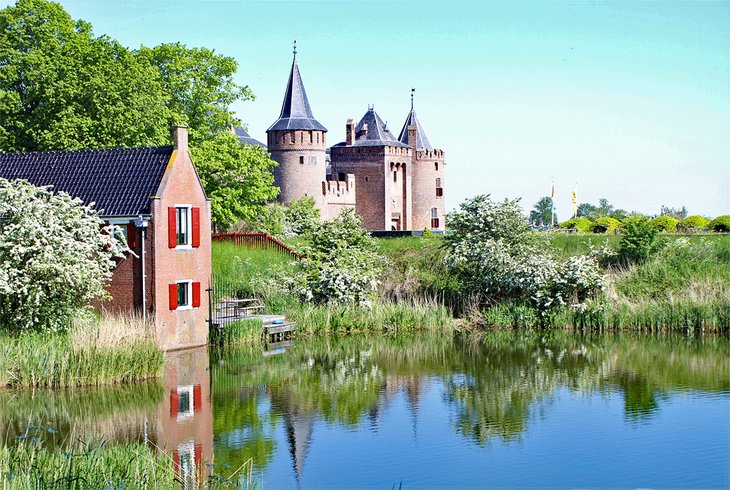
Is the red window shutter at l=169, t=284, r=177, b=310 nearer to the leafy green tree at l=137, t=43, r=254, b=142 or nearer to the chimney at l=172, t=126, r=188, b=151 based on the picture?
the chimney at l=172, t=126, r=188, b=151

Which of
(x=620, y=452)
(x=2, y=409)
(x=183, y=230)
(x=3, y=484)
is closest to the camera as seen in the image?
(x=3, y=484)

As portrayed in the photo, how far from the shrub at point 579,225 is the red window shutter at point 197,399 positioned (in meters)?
31.0

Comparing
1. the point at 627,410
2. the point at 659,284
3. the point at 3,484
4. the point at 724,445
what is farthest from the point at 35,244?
the point at 659,284

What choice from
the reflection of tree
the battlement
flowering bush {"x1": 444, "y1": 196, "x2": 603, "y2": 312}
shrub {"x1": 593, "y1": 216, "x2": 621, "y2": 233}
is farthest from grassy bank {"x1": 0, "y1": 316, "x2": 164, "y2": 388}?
the battlement

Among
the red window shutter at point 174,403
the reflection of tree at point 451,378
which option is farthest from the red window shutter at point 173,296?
the red window shutter at point 174,403

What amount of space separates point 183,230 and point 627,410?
1123 cm

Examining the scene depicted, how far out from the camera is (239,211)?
3578cm

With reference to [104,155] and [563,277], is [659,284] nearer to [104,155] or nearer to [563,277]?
[563,277]

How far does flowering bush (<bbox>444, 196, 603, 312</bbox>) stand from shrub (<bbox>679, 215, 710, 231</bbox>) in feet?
56.4

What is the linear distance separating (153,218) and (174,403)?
6342mm

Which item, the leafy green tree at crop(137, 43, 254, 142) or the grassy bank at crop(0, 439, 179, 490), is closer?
the grassy bank at crop(0, 439, 179, 490)

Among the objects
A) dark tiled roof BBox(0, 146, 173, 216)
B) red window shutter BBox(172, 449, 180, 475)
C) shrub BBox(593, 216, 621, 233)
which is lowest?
red window shutter BBox(172, 449, 180, 475)

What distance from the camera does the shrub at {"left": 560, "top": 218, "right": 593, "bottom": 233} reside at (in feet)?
156

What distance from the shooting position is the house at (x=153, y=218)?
2283 cm
